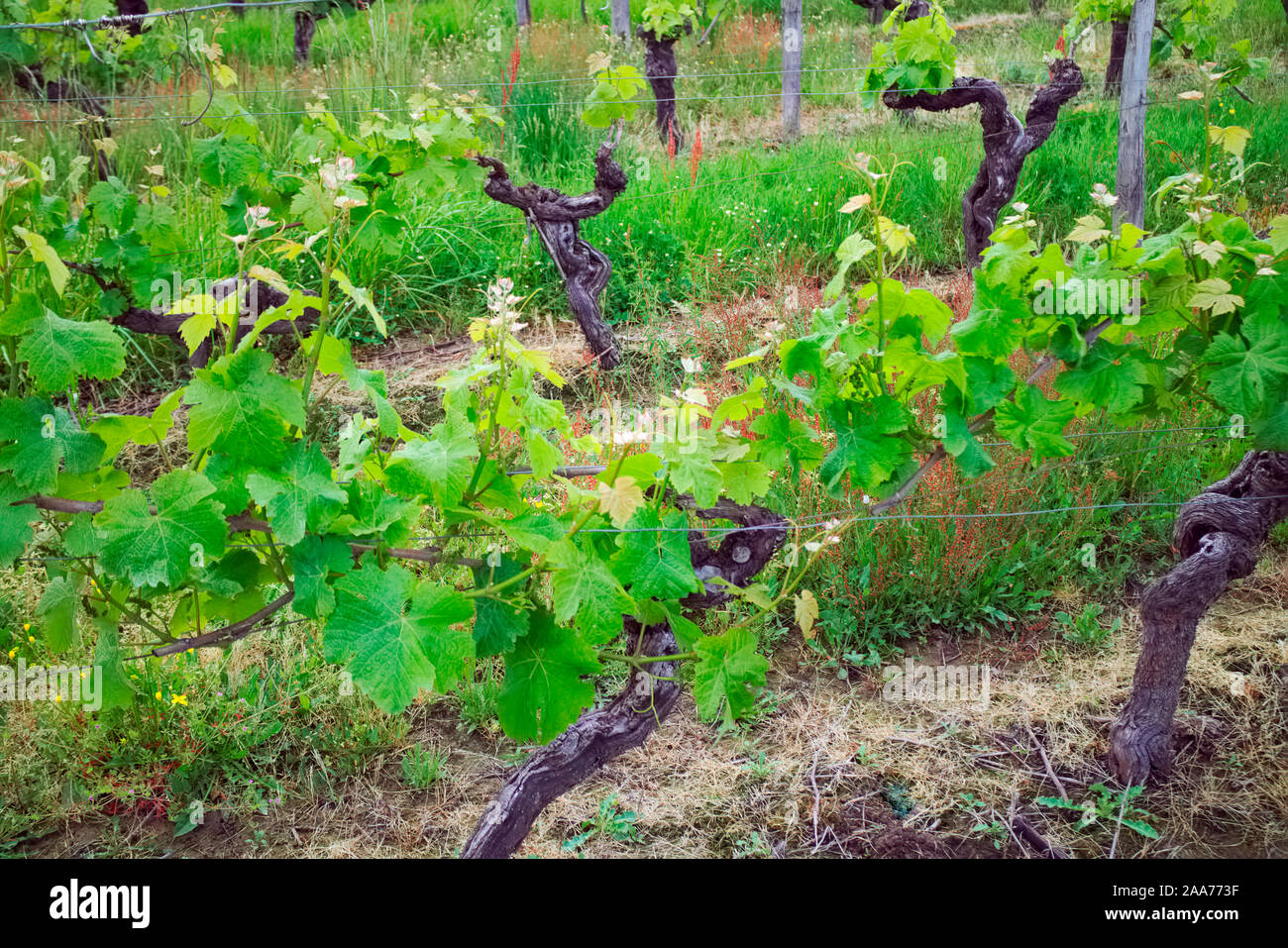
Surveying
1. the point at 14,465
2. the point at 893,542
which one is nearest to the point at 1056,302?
the point at 893,542

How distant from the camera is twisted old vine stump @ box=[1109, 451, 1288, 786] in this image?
2.22 m

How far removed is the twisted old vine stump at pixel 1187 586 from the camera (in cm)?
222

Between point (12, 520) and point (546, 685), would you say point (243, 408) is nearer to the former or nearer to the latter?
point (12, 520)

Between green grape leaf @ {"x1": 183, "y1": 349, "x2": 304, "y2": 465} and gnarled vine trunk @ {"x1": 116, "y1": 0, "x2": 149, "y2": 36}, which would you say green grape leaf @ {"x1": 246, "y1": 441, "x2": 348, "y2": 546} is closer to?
→ green grape leaf @ {"x1": 183, "y1": 349, "x2": 304, "y2": 465}

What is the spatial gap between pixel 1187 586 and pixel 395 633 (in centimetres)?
179

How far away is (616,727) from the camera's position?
204cm

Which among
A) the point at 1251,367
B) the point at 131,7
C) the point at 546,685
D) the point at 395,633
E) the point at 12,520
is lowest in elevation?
the point at 546,685

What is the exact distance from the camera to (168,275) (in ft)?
9.25

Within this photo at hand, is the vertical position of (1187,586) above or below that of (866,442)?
below

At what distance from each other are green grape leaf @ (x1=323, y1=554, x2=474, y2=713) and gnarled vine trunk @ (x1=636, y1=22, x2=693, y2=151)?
5.57m

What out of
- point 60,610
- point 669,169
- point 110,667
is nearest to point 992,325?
point 110,667

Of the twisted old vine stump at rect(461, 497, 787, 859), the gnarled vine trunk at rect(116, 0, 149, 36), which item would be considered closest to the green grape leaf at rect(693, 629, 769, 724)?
the twisted old vine stump at rect(461, 497, 787, 859)

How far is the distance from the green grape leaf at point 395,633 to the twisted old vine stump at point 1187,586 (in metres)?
1.68
